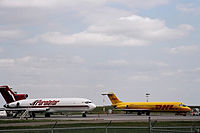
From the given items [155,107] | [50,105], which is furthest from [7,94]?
[155,107]

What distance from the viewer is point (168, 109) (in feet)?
243

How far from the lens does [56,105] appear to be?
6525 cm

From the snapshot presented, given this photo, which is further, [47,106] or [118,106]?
[118,106]

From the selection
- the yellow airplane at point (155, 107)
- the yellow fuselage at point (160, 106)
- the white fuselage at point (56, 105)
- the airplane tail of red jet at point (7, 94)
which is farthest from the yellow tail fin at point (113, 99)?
the white fuselage at point (56, 105)

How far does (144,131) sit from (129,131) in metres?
0.91

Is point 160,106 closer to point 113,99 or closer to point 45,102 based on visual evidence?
point 113,99

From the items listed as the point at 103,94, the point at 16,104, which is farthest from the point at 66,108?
the point at 103,94

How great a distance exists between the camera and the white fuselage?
62781 mm

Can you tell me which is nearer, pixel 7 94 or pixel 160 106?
A: pixel 160 106

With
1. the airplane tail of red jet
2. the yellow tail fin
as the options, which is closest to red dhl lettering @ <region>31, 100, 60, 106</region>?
the airplane tail of red jet

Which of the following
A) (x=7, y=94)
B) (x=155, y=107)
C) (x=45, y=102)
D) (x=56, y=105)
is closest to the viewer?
(x=56, y=105)

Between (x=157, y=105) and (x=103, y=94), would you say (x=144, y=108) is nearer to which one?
(x=157, y=105)

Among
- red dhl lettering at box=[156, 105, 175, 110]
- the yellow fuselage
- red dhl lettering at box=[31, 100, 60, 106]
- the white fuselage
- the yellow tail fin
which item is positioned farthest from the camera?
the yellow tail fin

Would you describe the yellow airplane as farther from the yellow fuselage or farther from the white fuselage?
the white fuselage
